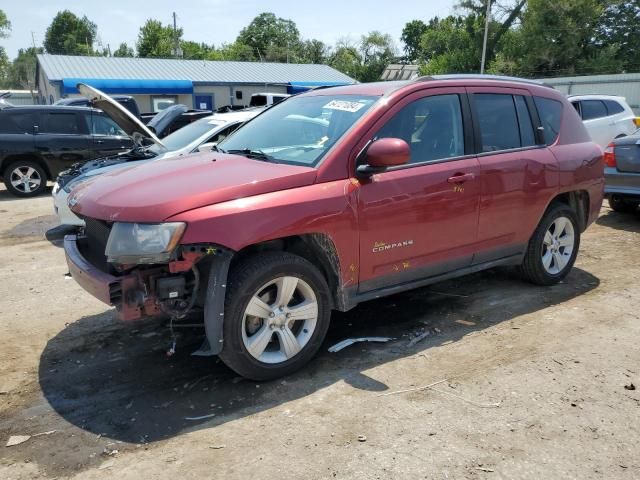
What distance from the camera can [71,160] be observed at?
11.3m

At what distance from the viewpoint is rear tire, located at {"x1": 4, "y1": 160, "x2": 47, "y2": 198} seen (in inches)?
436

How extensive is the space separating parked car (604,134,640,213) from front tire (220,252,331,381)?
6113 millimetres

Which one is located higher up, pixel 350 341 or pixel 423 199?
pixel 423 199

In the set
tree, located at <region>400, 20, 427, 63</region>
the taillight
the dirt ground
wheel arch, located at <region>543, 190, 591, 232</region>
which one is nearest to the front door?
the dirt ground

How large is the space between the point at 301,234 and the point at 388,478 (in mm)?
1552

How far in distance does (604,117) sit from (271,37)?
7604 centimetres

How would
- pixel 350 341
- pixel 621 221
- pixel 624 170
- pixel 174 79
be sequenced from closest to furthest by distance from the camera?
pixel 350 341
pixel 624 170
pixel 621 221
pixel 174 79

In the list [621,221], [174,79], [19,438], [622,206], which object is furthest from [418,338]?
[174,79]

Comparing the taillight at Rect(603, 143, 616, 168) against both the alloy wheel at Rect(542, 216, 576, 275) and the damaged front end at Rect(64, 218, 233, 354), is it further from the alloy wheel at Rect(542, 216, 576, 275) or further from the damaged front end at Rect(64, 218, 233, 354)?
the damaged front end at Rect(64, 218, 233, 354)

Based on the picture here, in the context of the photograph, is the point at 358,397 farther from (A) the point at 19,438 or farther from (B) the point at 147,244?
(A) the point at 19,438

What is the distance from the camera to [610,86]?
25.4 metres

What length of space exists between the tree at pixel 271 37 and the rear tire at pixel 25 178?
67.2 metres

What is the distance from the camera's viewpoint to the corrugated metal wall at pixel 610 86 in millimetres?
24458

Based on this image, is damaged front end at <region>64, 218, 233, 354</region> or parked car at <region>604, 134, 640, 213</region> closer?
damaged front end at <region>64, 218, 233, 354</region>
